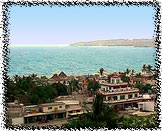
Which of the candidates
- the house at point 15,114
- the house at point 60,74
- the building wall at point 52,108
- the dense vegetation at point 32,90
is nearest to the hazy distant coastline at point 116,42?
the house at point 60,74

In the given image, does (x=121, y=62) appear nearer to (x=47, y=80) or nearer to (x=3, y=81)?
(x=47, y=80)

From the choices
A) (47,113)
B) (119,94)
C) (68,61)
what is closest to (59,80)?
(68,61)

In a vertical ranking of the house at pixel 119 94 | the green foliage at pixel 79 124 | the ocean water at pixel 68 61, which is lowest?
the green foliage at pixel 79 124

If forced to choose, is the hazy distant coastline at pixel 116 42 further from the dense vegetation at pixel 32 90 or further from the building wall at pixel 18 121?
the building wall at pixel 18 121

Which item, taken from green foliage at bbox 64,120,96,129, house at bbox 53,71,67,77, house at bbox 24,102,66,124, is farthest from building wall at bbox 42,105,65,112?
house at bbox 53,71,67,77

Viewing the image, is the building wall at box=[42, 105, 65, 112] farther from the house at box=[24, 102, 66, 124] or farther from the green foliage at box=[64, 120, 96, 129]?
the green foliage at box=[64, 120, 96, 129]

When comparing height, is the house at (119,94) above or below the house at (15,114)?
above
